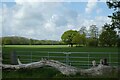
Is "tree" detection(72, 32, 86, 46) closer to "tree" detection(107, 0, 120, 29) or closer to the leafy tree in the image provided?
the leafy tree

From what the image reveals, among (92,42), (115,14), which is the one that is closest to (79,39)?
(92,42)

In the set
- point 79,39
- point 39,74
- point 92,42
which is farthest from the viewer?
point 79,39

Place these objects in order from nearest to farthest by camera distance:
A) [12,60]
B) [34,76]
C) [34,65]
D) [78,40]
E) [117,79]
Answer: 1. [117,79]
2. [34,76]
3. [34,65]
4. [12,60]
5. [78,40]

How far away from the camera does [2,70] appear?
11.1 metres

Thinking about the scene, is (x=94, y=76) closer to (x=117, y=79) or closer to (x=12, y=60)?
(x=117, y=79)

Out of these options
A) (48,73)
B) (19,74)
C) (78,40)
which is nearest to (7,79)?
(19,74)

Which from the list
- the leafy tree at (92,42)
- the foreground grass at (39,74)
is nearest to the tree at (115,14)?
the foreground grass at (39,74)

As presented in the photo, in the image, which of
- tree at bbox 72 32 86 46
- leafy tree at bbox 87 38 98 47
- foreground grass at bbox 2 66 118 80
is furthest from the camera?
tree at bbox 72 32 86 46

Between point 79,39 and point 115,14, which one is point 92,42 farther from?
point 115,14

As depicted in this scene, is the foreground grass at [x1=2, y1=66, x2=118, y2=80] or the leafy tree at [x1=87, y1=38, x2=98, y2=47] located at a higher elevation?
the leafy tree at [x1=87, y1=38, x2=98, y2=47]

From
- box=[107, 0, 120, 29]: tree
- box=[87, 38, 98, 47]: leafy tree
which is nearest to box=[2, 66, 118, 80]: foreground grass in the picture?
box=[107, 0, 120, 29]: tree

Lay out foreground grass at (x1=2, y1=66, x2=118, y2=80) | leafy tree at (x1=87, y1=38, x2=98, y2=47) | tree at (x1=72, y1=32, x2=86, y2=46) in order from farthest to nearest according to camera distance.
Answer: tree at (x1=72, y1=32, x2=86, y2=46) → leafy tree at (x1=87, y1=38, x2=98, y2=47) → foreground grass at (x1=2, y1=66, x2=118, y2=80)

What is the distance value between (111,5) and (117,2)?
0.35 metres

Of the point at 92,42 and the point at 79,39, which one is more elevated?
the point at 79,39
